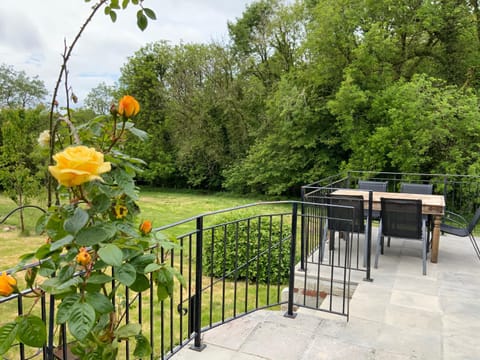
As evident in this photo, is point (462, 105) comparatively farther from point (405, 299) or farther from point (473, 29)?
point (405, 299)

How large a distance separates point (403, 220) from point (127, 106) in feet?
12.0

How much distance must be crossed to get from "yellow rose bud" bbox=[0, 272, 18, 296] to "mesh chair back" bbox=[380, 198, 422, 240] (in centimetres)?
376

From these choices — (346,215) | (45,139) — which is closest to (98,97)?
(346,215)

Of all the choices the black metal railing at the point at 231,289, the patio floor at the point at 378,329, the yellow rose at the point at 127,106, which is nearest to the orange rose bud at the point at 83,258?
the yellow rose at the point at 127,106

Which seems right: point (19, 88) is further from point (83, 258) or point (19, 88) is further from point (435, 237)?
point (83, 258)

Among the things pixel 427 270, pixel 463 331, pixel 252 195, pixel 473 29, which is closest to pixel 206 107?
pixel 252 195

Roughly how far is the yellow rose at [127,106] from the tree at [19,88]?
76.0ft

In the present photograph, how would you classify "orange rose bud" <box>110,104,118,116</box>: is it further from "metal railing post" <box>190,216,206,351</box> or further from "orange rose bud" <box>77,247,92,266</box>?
"metal railing post" <box>190,216,206,351</box>

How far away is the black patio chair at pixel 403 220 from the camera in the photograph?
3925 mm

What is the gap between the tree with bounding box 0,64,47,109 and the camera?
69.7ft

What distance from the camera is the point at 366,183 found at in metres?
5.98

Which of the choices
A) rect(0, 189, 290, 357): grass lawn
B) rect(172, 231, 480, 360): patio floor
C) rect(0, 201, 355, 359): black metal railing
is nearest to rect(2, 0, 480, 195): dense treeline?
rect(0, 189, 290, 357): grass lawn

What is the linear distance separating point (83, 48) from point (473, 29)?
1107cm

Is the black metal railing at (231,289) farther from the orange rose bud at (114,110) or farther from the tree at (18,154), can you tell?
the tree at (18,154)
